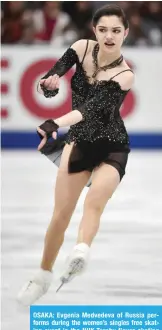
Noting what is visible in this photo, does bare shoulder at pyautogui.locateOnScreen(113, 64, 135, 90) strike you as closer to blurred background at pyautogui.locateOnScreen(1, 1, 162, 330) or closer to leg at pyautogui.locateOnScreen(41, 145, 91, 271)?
leg at pyautogui.locateOnScreen(41, 145, 91, 271)

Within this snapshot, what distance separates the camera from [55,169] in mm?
11016

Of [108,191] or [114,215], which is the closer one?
[108,191]

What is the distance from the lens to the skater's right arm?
4516 millimetres

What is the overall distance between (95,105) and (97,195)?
0.43 meters

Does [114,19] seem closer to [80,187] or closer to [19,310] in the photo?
[80,187]

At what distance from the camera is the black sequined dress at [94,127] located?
464 centimetres

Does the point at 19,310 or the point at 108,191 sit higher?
the point at 108,191

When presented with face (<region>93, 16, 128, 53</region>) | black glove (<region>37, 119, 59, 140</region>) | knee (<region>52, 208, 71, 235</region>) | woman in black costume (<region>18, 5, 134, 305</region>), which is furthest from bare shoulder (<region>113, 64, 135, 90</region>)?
knee (<region>52, 208, 71, 235</region>)

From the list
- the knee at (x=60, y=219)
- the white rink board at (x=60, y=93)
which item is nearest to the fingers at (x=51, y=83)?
the knee at (x=60, y=219)

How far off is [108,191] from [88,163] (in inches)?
6.3

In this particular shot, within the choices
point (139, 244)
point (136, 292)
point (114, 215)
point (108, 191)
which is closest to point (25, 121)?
point (114, 215)

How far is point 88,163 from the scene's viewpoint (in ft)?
15.7

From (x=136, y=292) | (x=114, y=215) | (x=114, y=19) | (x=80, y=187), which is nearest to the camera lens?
(x=114, y=19)

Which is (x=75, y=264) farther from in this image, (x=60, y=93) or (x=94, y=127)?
(x=60, y=93)
